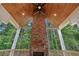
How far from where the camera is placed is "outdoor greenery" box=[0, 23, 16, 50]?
3.43 metres

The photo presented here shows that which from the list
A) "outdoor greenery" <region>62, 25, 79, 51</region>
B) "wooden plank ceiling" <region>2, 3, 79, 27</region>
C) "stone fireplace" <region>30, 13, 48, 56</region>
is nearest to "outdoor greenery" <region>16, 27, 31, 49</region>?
"stone fireplace" <region>30, 13, 48, 56</region>

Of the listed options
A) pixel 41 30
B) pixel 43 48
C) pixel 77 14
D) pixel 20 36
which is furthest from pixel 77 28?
pixel 20 36

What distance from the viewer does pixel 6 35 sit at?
3809 millimetres

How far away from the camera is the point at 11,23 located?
4.33m

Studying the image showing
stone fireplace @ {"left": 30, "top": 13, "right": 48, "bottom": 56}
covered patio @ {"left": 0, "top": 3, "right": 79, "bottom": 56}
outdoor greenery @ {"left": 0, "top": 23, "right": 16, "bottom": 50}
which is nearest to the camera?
stone fireplace @ {"left": 30, "top": 13, "right": 48, "bottom": 56}

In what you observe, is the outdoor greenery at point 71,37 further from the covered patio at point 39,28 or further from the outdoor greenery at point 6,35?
the outdoor greenery at point 6,35

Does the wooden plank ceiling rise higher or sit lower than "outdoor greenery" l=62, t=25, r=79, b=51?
higher

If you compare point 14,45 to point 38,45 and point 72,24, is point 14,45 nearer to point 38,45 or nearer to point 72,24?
point 38,45

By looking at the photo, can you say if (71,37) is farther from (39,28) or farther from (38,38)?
(38,38)

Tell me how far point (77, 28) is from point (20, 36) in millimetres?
1547

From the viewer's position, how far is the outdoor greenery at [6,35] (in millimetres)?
3433

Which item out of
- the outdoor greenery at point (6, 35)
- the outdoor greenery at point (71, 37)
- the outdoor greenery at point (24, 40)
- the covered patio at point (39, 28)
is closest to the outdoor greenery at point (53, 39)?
the covered patio at point (39, 28)

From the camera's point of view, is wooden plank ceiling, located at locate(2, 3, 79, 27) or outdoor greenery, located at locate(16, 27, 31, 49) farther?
wooden plank ceiling, located at locate(2, 3, 79, 27)

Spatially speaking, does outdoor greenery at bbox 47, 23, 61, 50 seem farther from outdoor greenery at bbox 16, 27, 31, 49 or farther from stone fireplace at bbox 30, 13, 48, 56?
outdoor greenery at bbox 16, 27, 31, 49
